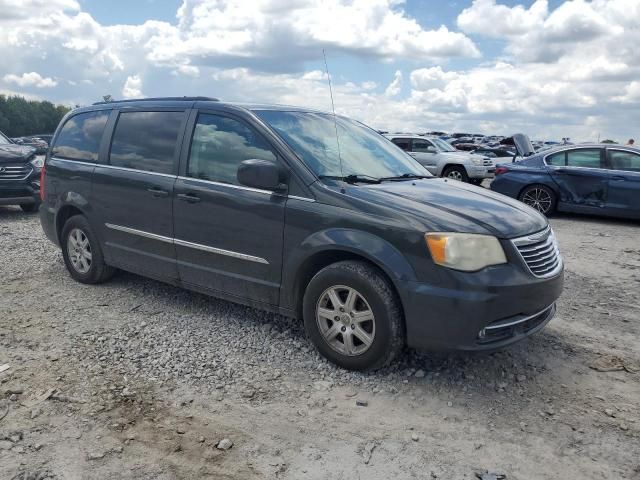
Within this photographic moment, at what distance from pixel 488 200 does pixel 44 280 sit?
453cm

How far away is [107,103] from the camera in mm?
5582

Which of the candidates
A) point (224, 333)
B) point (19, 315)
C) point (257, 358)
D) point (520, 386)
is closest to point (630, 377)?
point (520, 386)

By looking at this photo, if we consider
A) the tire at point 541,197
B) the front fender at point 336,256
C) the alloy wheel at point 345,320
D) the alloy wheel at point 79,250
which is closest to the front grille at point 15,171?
the alloy wheel at point 79,250

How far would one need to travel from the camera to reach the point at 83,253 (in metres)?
5.70

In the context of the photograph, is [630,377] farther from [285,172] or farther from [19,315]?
[19,315]

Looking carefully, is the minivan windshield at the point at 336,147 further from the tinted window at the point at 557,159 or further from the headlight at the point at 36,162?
the headlight at the point at 36,162

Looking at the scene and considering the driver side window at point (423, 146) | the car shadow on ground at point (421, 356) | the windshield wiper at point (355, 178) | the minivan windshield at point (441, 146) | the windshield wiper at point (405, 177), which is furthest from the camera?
the minivan windshield at point (441, 146)

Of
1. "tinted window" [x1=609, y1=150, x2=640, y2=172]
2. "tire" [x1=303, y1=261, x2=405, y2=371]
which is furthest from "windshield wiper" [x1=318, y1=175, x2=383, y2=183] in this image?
"tinted window" [x1=609, y1=150, x2=640, y2=172]

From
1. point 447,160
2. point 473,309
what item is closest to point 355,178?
point 473,309

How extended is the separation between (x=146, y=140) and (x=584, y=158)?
8.88m

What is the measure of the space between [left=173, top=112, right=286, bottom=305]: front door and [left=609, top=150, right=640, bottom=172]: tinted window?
868 cm

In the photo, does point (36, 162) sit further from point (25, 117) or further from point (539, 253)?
point (25, 117)

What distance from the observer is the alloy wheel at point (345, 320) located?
3711 millimetres

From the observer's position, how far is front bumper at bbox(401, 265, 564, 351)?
11.1 ft
